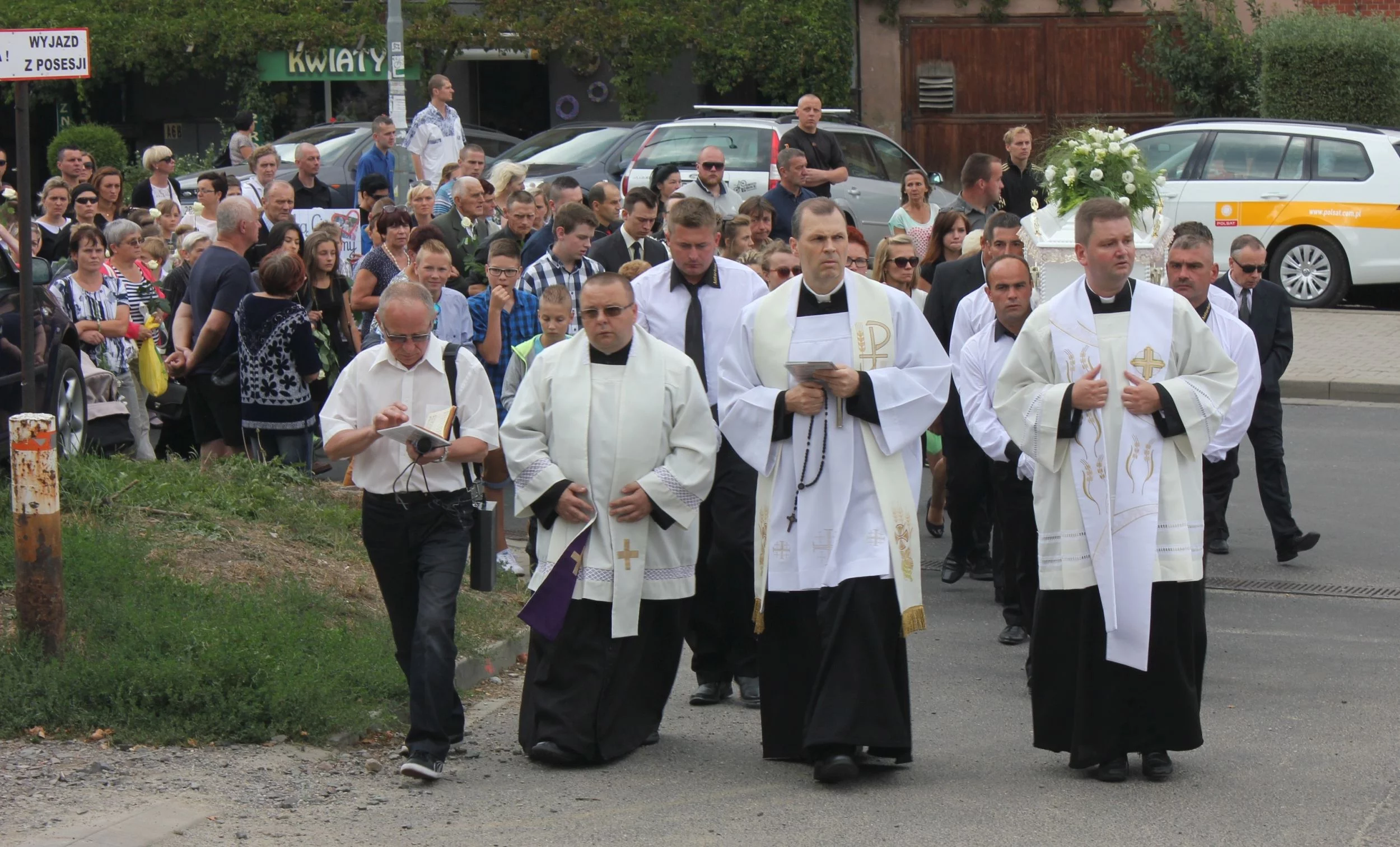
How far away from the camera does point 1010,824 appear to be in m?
5.88

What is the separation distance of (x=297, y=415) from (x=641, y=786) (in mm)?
4367

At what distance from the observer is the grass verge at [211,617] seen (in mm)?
6715

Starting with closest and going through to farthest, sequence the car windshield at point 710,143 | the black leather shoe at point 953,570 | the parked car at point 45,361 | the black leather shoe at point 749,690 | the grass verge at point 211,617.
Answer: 1. the grass verge at point 211,617
2. the black leather shoe at point 749,690
3. the parked car at point 45,361
4. the black leather shoe at point 953,570
5. the car windshield at point 710,143

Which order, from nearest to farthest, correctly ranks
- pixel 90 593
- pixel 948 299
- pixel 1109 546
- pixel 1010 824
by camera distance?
pixel 1010 824 < pixel 1109 546 < pixel 90 593 < pixel 948 299

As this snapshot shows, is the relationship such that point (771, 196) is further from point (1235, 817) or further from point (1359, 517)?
point (1235, 817)

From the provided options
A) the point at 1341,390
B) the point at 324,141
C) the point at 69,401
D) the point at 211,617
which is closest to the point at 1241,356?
the point at 211,617

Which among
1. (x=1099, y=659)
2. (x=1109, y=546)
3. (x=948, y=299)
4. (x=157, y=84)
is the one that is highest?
(x=157, y=84)

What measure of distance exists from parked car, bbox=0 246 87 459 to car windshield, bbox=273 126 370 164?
444 inches

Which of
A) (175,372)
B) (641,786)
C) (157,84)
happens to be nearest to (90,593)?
(641,786)

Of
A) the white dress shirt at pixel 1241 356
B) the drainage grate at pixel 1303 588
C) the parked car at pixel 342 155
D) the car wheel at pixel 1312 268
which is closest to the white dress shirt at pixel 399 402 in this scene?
the white dress shirt at pixel 1241 356

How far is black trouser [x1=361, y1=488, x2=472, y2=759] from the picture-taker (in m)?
6.38

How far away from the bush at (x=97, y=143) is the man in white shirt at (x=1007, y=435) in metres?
19.7

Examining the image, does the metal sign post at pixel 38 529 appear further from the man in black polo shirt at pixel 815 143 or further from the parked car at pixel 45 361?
the man in black polo shirt at pixel 815 143

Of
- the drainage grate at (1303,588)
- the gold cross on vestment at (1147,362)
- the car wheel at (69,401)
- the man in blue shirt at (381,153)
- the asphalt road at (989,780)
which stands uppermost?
the man in blue shirt at (381,153)
